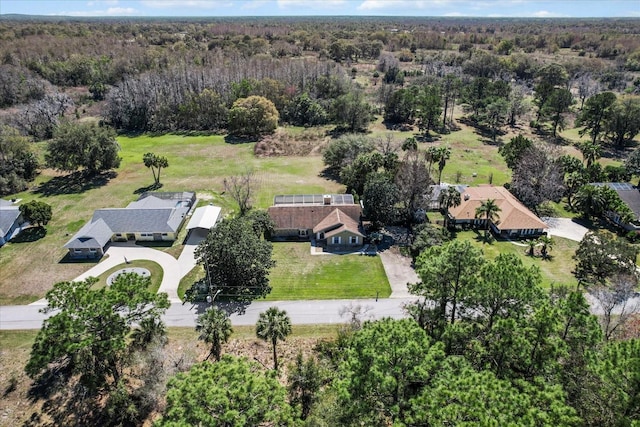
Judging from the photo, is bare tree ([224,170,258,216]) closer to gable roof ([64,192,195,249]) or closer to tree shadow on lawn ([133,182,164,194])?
gable roof ([64,192,195,249])

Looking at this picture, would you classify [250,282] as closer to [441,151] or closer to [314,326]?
[314,326]

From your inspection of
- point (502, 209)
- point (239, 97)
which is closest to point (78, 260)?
point (502, 209)

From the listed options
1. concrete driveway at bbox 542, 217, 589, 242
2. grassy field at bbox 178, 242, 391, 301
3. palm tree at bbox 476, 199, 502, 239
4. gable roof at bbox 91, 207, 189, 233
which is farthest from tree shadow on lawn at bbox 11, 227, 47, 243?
concrete driveway at bbox 542, 217, 589, 242

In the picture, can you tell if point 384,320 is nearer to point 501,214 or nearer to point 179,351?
point 179,351

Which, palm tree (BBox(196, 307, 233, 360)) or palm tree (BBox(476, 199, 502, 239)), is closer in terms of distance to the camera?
palm tree (BBox(196, 307, 233, 360))

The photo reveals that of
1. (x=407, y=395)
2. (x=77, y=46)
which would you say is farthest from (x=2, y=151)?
(x=77, y=46)
